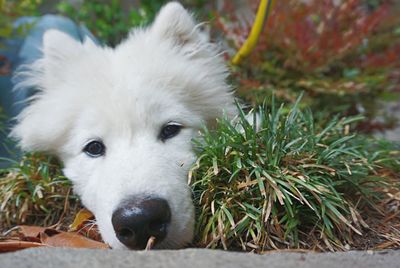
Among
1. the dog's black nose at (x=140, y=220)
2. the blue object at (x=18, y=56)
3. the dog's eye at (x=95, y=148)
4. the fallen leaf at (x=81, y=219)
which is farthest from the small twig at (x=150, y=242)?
the blue object at (x=18, y=56)

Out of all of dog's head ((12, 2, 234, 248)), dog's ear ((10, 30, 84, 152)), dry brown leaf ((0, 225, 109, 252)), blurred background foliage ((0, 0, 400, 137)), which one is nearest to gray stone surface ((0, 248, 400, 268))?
dog's head ((12, 2, 234, 248))

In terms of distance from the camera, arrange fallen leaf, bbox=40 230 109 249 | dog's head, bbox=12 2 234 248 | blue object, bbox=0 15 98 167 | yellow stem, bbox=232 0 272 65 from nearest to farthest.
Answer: dog's head, bbox=12 2 234 248, fallen leaf, bbox=40 230 109 249, yellow stem, bbox=232 0 272 65, blue object, bbox=0 15 98 167

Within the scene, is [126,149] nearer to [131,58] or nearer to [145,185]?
[145,185]

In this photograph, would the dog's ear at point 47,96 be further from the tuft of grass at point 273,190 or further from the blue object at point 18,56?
the tuft of grass at point 273,190

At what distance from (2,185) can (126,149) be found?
101 cm

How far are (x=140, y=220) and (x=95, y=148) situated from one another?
82 cm

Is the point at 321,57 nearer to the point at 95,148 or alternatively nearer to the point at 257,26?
the point at 257,26

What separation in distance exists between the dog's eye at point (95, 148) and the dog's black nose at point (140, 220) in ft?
2.19

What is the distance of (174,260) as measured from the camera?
5.35 ft

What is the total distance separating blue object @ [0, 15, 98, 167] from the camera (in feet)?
11.3

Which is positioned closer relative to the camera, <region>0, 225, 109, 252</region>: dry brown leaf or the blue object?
<region>0, 225, 109, 252</region>: dry brown leaf

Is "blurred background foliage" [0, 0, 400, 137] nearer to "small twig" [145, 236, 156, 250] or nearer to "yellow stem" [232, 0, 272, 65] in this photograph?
"yellow stem" [232, 0, 272, 65]

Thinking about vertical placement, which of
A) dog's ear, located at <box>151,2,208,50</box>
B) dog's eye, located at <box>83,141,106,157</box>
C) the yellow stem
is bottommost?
dog's eye, located at <box>83,141,106,157</box>

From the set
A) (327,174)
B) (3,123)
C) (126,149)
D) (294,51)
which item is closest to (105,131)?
(126,149)
